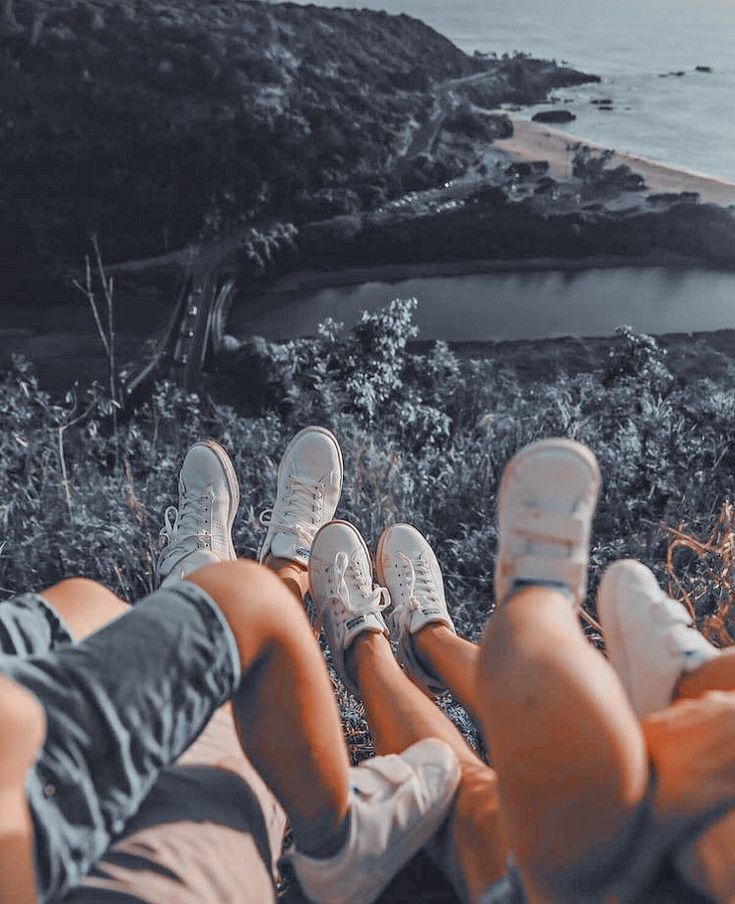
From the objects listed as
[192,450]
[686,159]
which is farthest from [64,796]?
[686,159]

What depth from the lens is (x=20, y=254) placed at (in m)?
2.35

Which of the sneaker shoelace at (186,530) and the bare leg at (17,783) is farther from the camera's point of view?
the sneaker shoelace at (186,530)

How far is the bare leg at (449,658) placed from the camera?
1.33m

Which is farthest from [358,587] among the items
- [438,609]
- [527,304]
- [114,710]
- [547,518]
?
[527,304]

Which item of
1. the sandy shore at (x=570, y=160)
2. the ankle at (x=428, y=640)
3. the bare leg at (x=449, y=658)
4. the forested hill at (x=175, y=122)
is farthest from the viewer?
the sandy shore at (x=570, y=160)

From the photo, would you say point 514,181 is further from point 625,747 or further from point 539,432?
point 625,747

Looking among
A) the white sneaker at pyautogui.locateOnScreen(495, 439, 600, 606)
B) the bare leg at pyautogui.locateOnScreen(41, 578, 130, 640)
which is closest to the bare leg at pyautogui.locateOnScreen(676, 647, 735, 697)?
the white sneaker at pyautogui.locateOnScreen(495, 439, 600, 606)

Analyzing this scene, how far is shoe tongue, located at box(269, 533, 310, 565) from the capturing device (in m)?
1.66

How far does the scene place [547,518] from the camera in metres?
0.96

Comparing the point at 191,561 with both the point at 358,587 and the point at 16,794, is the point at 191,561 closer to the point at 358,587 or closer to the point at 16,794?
the point at 358,587

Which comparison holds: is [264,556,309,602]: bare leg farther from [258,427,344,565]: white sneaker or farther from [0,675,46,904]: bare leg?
[0,675,46,904]: bare leg

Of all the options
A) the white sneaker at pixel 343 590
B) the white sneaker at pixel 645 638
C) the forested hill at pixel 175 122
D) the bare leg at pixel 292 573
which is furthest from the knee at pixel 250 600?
the forested hill at pixel 175 122

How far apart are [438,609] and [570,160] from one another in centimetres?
159

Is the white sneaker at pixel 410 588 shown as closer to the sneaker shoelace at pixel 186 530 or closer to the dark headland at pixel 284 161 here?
the sneaker shoelace at pixel 186 530
